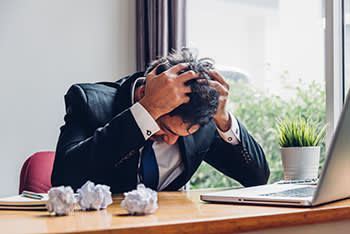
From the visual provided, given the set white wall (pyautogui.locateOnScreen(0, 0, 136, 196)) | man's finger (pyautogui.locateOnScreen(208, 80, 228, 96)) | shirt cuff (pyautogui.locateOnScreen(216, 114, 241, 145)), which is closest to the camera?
man's finger (pyautogui.locateOnScreen(208, 80, 228, 96))

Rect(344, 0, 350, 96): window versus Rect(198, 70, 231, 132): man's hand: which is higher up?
Rect(344, 0, 350, 96): window

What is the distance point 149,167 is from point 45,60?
1.35 m

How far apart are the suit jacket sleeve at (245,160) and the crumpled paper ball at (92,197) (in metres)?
0.75

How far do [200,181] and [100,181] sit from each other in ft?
9.37

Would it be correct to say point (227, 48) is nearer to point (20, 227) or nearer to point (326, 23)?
point (326, 23)

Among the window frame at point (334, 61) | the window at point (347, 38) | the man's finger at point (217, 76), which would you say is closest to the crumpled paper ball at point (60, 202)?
the man's finger at point (217, 76)

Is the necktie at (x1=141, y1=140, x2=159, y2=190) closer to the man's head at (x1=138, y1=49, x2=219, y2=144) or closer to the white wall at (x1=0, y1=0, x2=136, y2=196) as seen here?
the man's head at (x1=138, y1=49, x2=219, y2=144)

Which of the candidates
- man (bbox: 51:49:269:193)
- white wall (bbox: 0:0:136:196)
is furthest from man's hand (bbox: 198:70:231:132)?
white wall (bbox: 0:0:136:196)

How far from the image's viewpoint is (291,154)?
1.43 metres

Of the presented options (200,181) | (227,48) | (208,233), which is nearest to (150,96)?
(208,233)

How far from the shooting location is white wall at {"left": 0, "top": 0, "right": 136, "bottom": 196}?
2.59m

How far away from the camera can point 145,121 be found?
1236 millimetres

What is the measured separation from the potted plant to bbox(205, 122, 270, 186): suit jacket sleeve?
16cm

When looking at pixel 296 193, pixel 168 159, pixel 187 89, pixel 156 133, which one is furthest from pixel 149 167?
pixel 296 193
